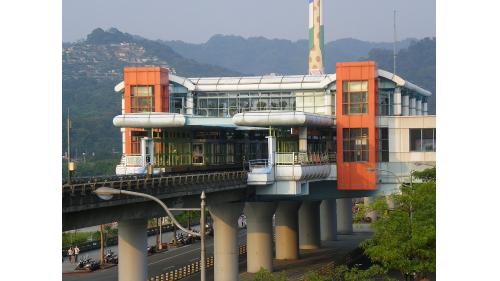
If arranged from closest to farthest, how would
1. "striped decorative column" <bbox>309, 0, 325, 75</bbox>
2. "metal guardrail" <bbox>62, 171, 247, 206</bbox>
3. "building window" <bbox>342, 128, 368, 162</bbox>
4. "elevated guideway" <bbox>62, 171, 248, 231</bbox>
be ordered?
"metal guardrail" <bbox>62, 171, 247, 206</bbox>, "elevated guideway" <bbox>62, 171, 248, 231</bbox>, "building window" <bbox>342, 128, 368, 162</bbox>, "striped decorative column" <bbox>309, 0, 325, 75</bbox>

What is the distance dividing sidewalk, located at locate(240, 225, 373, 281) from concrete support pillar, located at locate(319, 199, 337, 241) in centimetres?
145

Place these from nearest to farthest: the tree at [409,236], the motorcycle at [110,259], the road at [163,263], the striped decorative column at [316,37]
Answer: the tree at [409,236], the road at [163,263], the motorcycle at [110,259], the striped decorative column at [316,37]

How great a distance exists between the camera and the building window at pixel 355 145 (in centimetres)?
9319

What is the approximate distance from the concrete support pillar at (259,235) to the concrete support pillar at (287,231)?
10710mm

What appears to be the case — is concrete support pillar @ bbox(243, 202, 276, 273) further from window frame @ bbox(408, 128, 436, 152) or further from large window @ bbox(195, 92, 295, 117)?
window frame @ bbox(408, 128, 436, 152)

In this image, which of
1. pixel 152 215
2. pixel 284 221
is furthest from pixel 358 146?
pixel 152 215

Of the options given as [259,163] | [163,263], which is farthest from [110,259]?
[259,163]

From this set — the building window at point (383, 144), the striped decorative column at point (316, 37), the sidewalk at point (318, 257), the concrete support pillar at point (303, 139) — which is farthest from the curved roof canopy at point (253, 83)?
the striped decorative column at point (316, 37)

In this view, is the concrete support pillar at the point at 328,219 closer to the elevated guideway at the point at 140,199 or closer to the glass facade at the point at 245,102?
the glass facade at the point at 245,102

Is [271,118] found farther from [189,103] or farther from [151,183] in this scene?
[151,183]

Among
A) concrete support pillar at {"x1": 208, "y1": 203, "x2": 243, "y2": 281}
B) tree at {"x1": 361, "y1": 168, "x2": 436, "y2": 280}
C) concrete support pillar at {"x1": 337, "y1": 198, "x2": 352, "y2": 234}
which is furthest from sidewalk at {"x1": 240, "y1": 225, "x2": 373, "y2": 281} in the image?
tree at {"x1": 361, "y1": 168, "x2": 436, "y2": 280}

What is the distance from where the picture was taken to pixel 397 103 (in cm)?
9731

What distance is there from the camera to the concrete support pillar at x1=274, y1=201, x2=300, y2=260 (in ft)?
344
